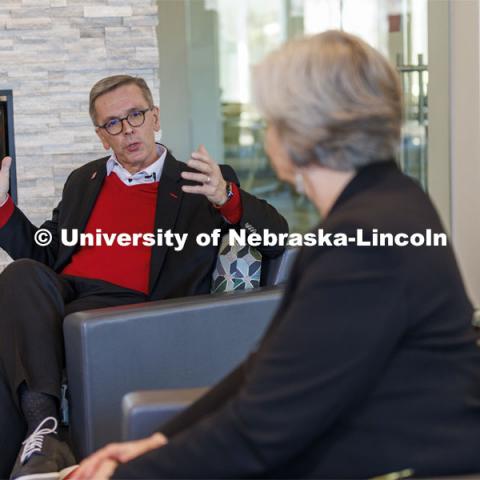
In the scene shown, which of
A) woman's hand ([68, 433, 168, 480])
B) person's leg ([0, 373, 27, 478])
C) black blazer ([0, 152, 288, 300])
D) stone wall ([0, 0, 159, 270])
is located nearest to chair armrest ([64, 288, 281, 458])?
person's leg ([0, 373, 27, 478])

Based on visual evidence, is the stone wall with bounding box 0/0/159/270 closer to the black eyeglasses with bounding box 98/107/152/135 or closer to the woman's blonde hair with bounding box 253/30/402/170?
the black eyeglasses with bounding box 98/107/152/135

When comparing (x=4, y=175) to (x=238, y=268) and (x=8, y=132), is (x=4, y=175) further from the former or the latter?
(x=8, y=132)

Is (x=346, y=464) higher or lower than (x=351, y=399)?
lower

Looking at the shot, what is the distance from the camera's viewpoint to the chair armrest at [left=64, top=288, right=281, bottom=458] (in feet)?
8.61

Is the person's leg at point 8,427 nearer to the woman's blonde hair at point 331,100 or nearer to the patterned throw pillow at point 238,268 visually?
the patterned throw pillow at point 238,268

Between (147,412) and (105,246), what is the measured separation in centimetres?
159

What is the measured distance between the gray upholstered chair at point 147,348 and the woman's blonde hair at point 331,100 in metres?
1.27

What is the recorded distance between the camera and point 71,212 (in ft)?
11.0

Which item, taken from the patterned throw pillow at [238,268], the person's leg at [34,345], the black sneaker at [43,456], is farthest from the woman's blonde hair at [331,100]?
the patterned throw pillow at [238,268]

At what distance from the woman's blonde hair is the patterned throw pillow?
5.40 ft

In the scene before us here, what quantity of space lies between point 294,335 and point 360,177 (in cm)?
27

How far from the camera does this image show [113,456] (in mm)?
1605

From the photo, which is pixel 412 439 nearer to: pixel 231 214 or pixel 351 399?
pixel 351 399

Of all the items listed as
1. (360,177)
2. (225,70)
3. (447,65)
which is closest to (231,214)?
(360,177)
